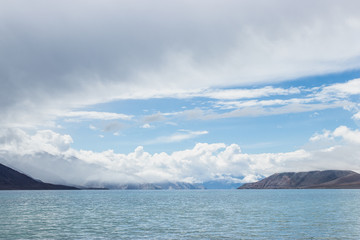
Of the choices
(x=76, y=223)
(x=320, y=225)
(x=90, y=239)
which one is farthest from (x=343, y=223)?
(x=76, y=223)

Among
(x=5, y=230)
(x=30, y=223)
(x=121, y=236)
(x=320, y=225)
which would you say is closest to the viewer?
(x=121, y=236)

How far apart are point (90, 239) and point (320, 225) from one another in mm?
46692

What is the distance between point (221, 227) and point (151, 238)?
18.6m

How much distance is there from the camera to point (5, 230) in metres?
65.8

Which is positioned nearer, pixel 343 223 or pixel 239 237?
pixel 239 237

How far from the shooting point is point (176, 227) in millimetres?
69500

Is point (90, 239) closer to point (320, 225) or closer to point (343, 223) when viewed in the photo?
point (320, 225)

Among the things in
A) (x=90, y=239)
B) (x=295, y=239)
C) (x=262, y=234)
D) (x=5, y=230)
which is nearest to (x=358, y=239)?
(x=295, y=239)

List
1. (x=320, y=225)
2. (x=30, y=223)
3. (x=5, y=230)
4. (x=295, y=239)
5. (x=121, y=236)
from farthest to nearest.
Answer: (x=30, y=223) → (x=320, y=225) → (x=5, y=230) → (x=121, y=236) → (x=295, y=239)

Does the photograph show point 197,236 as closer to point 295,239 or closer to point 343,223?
point 295,239

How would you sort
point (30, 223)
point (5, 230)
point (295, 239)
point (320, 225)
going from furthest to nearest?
point (30, 223) → point (320, 225) → point (5, 230) → point (295, 239)

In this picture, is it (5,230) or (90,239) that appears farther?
(5,230)

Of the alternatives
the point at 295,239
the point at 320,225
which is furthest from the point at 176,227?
the point at 320,225

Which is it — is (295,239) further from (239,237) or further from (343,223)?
(343,223)
